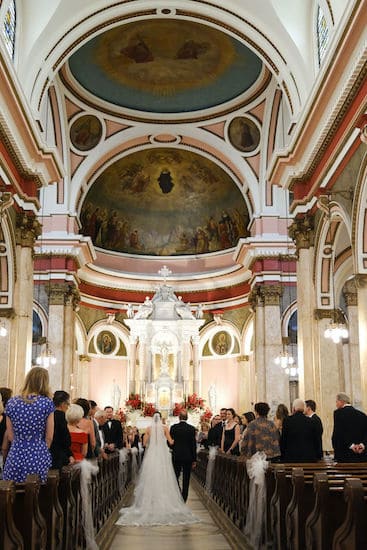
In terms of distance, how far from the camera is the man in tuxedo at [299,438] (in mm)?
7711

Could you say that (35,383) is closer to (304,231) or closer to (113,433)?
(113,433)

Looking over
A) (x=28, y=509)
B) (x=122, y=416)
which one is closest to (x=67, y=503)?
(x=28, y=509)

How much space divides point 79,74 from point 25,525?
18.6 meters

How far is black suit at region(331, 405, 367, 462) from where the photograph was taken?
802cm

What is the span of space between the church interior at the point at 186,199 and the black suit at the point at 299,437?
355 centimetres

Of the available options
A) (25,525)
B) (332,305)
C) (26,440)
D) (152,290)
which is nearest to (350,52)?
(332,305)

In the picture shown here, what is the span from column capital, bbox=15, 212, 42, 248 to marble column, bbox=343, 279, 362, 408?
10289 millimetres

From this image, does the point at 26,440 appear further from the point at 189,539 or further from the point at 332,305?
the point at 332,305

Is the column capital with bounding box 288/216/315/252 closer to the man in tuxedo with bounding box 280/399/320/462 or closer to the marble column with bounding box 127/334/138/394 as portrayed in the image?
the man in tuxedo with bounding box 280/399/320/462

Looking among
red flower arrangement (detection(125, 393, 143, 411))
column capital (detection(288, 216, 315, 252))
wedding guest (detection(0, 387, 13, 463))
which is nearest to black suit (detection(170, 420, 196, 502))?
wedding guest (detection(0, 387, 13, 463))

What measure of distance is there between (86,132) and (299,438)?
17.0m

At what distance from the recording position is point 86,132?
2289 cm

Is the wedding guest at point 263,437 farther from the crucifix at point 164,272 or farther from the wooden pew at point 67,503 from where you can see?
the crucifix at point 164,272

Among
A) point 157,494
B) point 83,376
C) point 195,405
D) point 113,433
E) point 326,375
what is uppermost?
point 83,376
